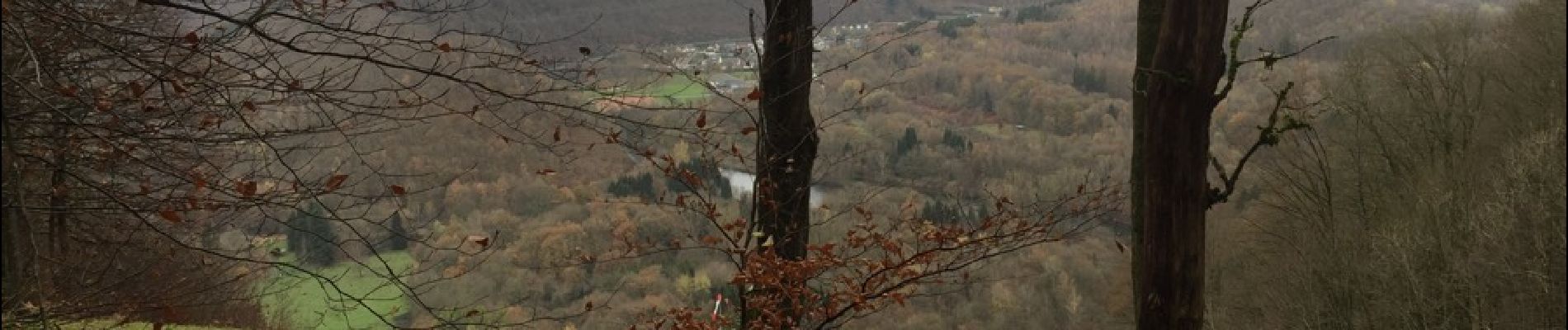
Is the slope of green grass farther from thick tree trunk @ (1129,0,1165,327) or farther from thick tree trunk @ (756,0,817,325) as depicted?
thick tree trunk @ (1129,0,1165,327)

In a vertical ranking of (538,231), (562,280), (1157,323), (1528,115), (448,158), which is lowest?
(562,280)

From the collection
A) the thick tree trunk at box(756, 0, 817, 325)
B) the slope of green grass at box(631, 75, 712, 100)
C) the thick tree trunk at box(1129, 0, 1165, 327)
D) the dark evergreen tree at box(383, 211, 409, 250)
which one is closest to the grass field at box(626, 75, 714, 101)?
the slope of green grass at box(631, 75, 712, 100)

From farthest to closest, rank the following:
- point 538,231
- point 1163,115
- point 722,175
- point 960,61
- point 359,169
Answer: point 960,61 < point 538,231 < point 359,169 < point 722,175 < point 1163,115

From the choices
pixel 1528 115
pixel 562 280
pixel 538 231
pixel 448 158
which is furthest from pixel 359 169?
pixel 562 280

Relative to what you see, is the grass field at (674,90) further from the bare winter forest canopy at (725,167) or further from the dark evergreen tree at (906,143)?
the dark evergreen tree at (906,143)

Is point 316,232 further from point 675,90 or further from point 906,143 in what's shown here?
point 906,143

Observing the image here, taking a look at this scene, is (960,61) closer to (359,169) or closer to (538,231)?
(538,231)
